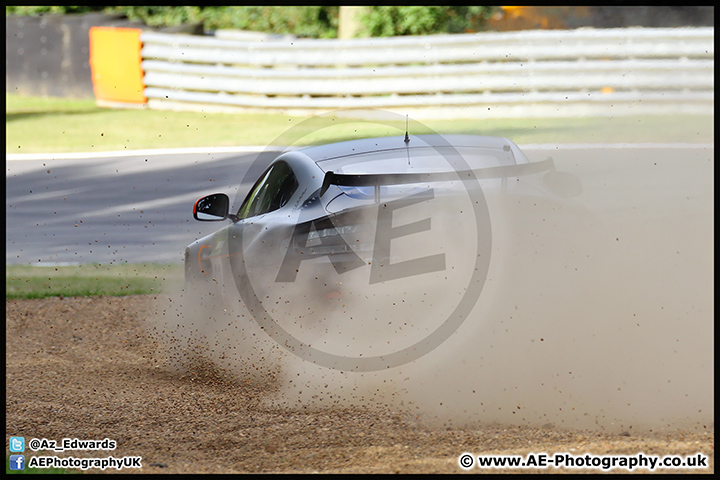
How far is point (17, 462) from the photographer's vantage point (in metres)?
4.16

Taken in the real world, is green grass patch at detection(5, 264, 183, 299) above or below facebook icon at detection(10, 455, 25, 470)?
above

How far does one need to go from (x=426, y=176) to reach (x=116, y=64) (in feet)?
52.1

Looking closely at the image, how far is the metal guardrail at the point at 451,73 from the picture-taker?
15164mm

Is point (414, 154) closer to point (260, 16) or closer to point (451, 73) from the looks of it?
point (451, 73)

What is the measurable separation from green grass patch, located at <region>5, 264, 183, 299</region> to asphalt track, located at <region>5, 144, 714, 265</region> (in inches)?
10.3

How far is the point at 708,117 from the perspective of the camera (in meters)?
14.8

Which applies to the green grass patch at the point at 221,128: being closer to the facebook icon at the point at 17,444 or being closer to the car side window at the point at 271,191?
the car side window at the point at 271,191

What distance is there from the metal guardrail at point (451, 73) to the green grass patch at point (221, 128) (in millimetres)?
378

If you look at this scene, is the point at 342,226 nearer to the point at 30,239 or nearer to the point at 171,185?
the point at 30,239

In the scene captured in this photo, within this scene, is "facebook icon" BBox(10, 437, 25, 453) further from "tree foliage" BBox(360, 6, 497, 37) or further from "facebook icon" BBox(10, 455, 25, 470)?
"tree foliage" BBox(360, 6, 497, 37)

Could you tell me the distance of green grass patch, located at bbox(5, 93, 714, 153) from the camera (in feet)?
47.3

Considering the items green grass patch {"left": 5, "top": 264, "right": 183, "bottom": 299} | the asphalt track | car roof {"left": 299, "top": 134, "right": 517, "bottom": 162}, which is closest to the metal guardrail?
the asphalt track

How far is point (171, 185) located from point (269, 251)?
28.5 feet

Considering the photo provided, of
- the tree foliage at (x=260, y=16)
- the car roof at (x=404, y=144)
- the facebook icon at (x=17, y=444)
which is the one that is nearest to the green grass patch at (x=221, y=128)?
the tree foliage at (x=260, y=16)
